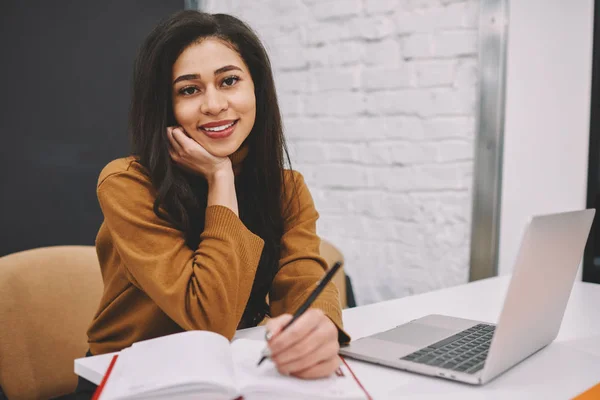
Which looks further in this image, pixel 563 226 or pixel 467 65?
pixel 467 65

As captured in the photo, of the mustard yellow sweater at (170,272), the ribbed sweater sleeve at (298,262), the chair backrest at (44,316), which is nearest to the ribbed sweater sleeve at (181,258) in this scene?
the mustard yellow sweater at (170,272)

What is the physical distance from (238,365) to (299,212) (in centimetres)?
53

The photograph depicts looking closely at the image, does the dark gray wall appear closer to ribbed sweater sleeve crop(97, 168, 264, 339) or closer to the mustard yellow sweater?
the mustard yellow sweater

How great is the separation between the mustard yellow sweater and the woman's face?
137 millimetres

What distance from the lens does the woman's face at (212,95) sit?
1093 millimetres

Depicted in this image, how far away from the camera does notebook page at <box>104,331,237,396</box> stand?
25.5 inches

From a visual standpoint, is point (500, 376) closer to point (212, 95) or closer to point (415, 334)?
point (415, 334)

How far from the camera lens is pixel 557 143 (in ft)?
5.32

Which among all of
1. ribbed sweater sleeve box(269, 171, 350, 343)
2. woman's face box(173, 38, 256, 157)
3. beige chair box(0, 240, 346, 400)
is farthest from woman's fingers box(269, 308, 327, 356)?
beige chair box(0, 240, 346, 400)

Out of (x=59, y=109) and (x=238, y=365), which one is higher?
(x=59, y=109)

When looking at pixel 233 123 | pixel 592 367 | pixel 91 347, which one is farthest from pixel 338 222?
pixel 592 367

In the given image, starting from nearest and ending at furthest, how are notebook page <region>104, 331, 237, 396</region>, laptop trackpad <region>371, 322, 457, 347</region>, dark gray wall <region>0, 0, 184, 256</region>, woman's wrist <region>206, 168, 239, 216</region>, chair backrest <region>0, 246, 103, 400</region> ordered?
notebook page <region>104, 331, 237, 396</region>, laptop trackpad <region>371, 322, 457, 347</region>, woman's wrist <region>206, 168, 239, 216</region>, chair backrest <region>0, 246, 103, 400</region>, dark gray wall <region>0, 0, 184, 256</region>

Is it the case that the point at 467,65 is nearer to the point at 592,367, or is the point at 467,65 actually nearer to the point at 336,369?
the point at 592,367

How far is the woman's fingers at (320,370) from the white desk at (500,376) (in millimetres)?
61
